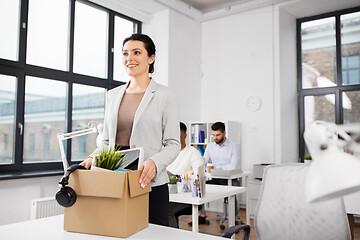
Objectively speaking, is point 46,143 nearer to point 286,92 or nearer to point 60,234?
point 60,234

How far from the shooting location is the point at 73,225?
4.25 feet

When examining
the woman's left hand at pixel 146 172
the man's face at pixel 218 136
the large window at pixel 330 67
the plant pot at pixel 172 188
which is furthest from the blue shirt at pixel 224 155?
the woman's left hand at pixel 146 172

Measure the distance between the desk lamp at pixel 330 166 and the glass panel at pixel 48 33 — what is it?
4084 millimetres

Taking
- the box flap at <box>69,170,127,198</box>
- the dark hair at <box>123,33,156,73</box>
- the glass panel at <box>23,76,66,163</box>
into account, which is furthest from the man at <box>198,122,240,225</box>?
the box flap at <box>69,170,127,198</box>

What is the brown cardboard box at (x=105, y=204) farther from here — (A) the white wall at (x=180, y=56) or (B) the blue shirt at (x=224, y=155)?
(A) the white wall at (x=180, y=56)

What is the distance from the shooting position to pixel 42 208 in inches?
143

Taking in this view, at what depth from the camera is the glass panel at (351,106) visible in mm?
5449

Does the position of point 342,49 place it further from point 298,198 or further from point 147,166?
point 147,166

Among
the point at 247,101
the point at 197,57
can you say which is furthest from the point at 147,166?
the point at 197,57

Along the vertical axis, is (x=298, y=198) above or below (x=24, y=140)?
below

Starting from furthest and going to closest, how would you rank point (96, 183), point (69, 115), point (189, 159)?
point (69, 115), point (189, 159), point (96, 183)

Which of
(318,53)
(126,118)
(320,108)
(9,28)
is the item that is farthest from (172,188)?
(318,53)

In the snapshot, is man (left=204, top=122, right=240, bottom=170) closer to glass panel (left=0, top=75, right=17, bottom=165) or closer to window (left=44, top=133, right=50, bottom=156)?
window (left=44, top=133, right=50, bottom=156)

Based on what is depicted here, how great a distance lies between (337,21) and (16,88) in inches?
203
